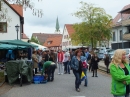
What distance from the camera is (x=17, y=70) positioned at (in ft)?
39.1

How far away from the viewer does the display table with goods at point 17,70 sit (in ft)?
38.8

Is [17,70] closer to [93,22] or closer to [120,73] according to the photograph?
[120,73]

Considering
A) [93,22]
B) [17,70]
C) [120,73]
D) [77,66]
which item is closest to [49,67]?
[17,70]

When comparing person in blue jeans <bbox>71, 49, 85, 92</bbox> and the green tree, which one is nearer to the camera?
person in blue jeans <bbox>71, 49, 85, 92</bbox>

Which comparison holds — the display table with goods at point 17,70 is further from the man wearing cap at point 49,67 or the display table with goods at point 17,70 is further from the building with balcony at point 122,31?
the building with balcony at point 122,31

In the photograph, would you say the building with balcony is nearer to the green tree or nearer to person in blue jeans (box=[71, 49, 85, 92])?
the green tree

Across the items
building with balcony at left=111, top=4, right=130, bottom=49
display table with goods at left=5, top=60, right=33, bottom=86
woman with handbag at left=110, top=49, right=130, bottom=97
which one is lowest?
display table with goods at left=5, top=60, right=33, bottom=86

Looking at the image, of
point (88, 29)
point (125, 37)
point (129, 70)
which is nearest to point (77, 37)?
point (88, 29)

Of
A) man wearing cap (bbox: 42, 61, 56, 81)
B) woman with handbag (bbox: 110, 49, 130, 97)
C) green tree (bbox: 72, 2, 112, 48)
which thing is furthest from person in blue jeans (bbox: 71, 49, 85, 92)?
green tree (bbox: 72, 2, 112, 48)

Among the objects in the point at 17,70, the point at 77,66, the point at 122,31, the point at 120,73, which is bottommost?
the point at 17,70

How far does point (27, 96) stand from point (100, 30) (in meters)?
34.3

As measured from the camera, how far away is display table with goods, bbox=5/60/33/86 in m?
11.8

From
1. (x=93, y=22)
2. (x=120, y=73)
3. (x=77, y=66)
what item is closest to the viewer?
(x=120, y=73)

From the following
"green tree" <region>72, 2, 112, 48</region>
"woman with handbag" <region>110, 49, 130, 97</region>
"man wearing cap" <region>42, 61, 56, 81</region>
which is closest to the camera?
"woman with handbag" <region>110, 49, 130, 97</region>
